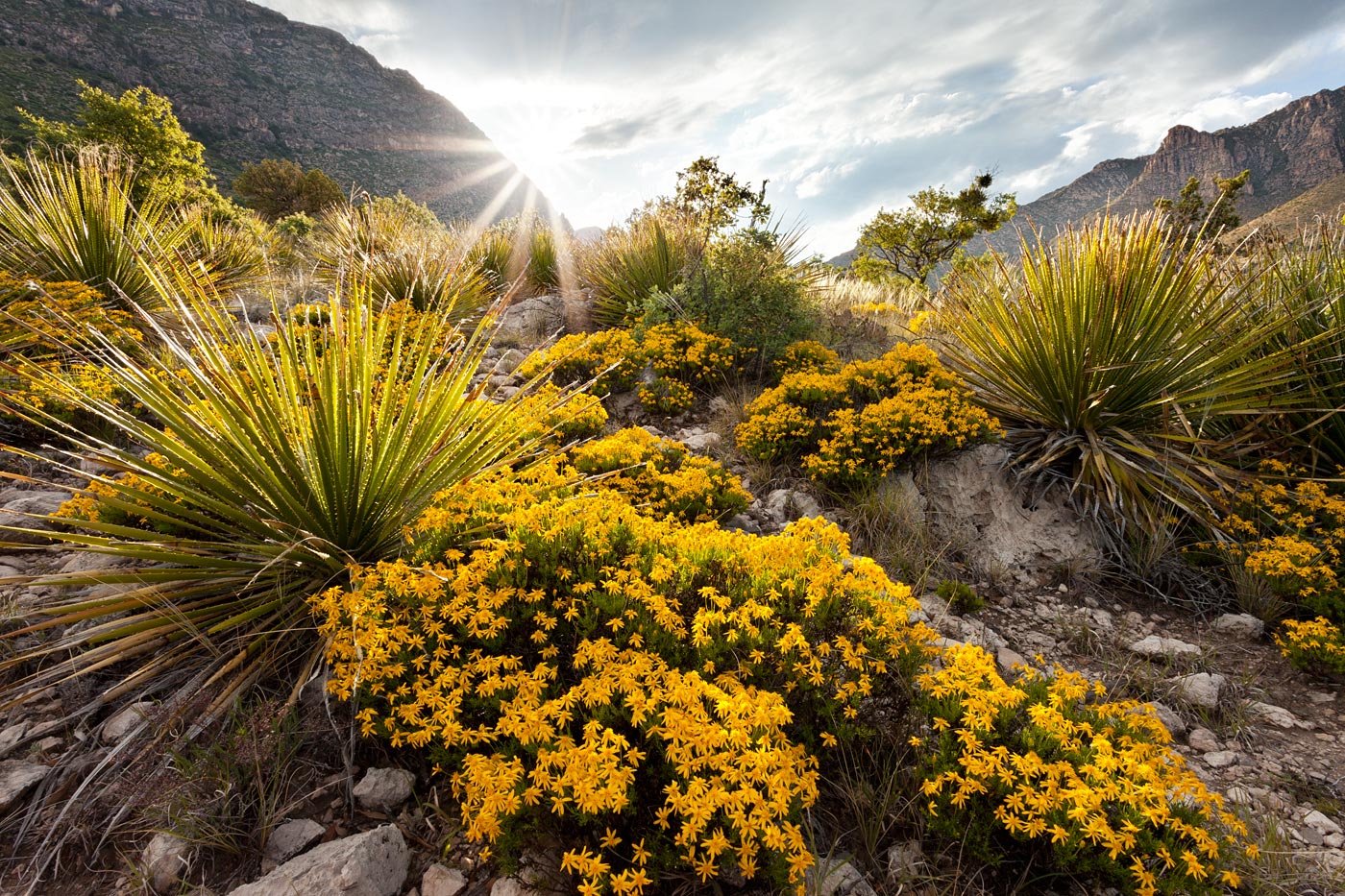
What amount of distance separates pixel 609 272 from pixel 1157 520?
7.28 metres

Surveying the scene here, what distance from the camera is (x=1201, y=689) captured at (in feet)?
9.55

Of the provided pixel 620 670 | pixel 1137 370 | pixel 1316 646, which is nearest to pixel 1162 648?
pixel 1316 646

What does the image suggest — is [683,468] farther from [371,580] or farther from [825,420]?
[371,580]

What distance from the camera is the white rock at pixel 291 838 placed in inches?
68.6

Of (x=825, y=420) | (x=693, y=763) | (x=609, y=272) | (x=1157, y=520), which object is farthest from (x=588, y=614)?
(x=609, y=272)

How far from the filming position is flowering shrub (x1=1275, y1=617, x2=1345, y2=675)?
9.87ft

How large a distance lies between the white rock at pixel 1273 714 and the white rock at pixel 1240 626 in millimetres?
694

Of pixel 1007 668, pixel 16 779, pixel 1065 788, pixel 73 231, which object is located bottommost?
pixel 1007 668

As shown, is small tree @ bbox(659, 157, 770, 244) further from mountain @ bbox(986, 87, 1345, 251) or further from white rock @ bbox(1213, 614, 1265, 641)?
mountain @ bbox(986, 87, 1345, 251)

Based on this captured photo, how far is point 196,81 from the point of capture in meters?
72.6

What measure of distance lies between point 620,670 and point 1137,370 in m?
4.63

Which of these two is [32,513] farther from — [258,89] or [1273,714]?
[258,89]

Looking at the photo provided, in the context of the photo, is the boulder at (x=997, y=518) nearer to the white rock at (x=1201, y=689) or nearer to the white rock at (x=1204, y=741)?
the white rock at (x=1201, y=689)

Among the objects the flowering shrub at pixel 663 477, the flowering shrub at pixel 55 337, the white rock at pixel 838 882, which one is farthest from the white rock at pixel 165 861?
the flowering shrub at pixel 55 337
